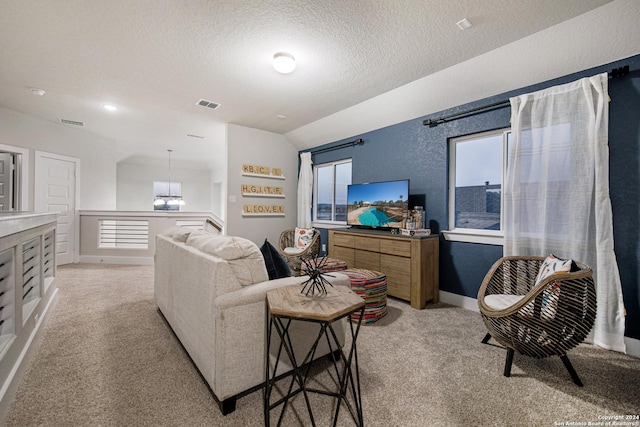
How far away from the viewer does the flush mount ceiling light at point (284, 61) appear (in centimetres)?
257

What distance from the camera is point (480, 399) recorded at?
1.59m

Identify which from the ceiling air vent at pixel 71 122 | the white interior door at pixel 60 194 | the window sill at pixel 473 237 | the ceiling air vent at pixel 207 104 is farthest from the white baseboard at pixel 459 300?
the ceiling air vent at pixel 71 122

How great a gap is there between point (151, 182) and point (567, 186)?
32.9ft

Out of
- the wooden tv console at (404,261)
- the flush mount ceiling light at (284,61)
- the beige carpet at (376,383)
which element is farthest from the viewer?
the wooden tv console at (404,261)

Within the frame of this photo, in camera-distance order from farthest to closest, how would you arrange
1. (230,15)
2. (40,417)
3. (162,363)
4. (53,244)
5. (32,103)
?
Answer: (32,103) < (53,244) < (230,15) < (162,363) < (40,417)

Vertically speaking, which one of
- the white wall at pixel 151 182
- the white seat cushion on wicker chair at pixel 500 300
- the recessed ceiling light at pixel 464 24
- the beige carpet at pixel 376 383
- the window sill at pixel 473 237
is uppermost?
the recessed ceiling light at pixel 464 24

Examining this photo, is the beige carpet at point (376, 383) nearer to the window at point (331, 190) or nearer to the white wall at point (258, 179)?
the white wall at point (258, 179)

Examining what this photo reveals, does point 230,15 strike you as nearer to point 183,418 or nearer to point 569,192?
point 183,418

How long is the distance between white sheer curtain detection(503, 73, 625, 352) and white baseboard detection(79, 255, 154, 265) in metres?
5.84

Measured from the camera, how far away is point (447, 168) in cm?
339

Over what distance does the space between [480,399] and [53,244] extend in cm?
409

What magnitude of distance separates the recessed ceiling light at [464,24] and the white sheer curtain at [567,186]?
958 mm

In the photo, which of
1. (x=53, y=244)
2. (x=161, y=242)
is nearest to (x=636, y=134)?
(x=161, y=242)

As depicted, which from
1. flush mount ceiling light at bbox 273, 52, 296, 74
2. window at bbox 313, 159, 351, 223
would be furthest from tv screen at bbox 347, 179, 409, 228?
flush mount ceiling light at bbox 273, 52, 296, 74
